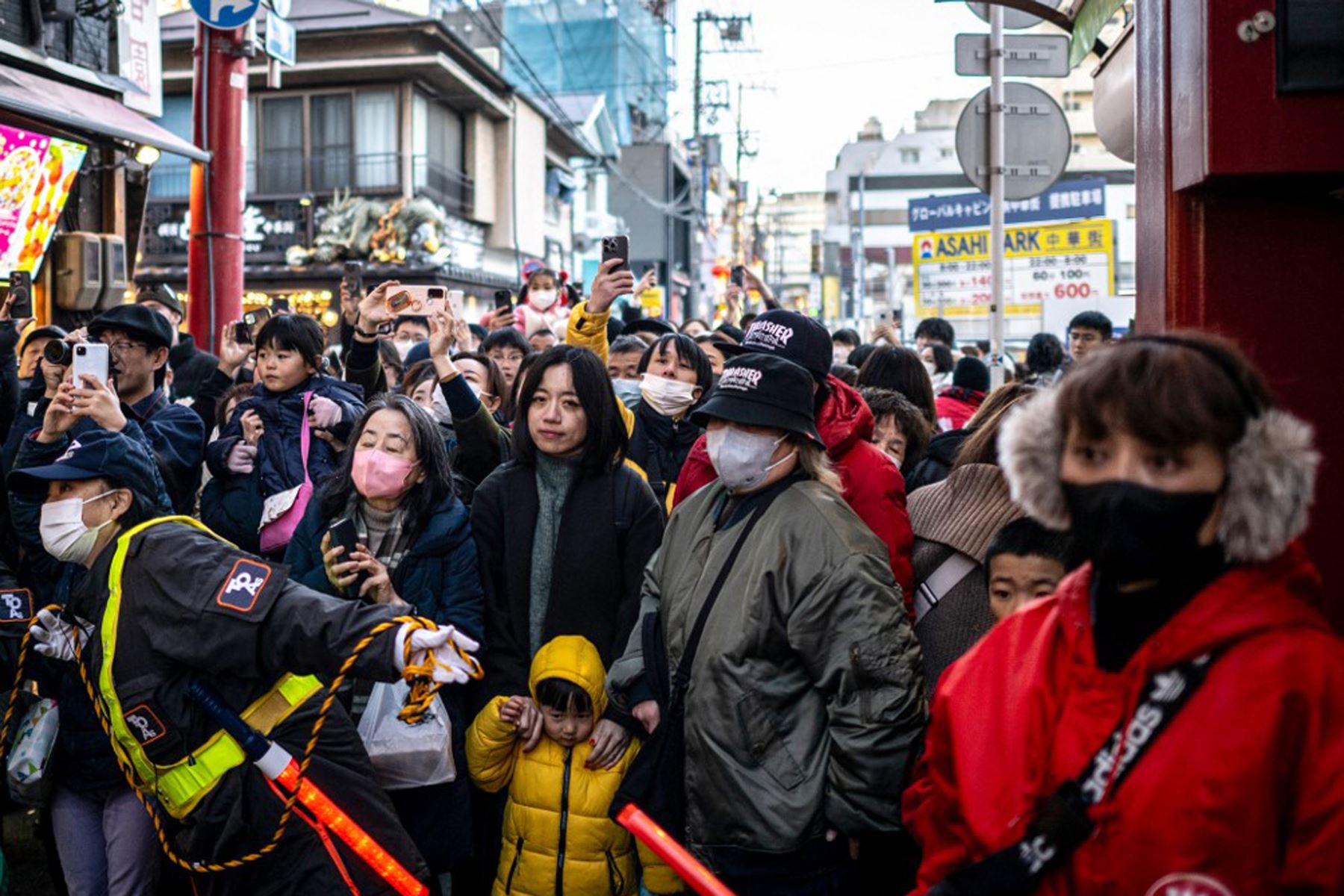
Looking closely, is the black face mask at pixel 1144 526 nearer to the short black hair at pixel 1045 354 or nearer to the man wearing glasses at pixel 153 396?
the man wearing glasses at pixel 153 396

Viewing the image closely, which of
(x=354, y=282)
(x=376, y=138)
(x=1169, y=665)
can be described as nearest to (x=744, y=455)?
(x=1169, y=665)

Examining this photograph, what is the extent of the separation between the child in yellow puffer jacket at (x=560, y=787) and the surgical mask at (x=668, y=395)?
1.85m

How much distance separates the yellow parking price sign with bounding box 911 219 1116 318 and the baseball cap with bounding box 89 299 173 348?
12.6 metres

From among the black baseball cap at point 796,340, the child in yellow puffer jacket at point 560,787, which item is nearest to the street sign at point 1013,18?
the black baseball cap at point 796,340

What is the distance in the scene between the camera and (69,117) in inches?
357

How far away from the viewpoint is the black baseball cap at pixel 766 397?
331cm

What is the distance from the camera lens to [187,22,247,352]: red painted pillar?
34.3ft

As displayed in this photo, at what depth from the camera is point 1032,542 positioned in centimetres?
→ 306

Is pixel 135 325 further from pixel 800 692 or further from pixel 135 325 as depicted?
pixel 800 692

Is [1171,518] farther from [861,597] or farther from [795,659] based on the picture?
[795,659]

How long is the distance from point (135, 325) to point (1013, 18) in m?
6.67

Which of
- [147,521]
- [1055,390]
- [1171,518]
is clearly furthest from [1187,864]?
[147,521]

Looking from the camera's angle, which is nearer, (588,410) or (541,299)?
(588,410)

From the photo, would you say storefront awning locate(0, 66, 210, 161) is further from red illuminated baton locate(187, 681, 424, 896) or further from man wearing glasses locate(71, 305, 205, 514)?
red illuminated baton locate(187, 681, 424, 896)
